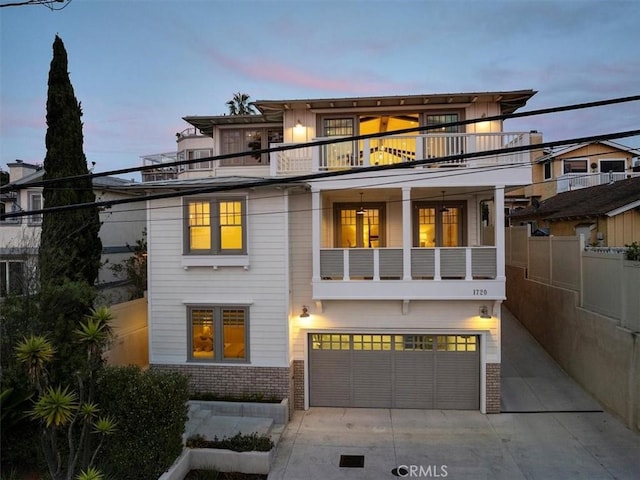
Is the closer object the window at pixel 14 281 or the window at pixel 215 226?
the window at pixel 14 281

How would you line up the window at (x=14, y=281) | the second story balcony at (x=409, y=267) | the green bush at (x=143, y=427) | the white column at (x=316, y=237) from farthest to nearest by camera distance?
the white column at (x=316, y=237), the second story balcony at (x=409, y=267), the window at (x=14, y=281), the green bush at (x=143, y=427)

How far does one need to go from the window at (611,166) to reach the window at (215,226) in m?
23.3

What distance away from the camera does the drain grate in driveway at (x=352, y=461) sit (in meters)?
8.28

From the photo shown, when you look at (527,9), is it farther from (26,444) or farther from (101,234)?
(101,234)

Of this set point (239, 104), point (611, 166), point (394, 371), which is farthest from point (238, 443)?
point (239, 104)

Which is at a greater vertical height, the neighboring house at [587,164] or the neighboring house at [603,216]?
the neighboring house at [587,164]

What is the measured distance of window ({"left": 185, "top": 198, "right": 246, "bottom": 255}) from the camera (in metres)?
10.8

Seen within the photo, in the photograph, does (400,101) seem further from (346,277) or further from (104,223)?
(104,223)

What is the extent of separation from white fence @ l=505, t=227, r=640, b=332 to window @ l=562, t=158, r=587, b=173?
10943mm

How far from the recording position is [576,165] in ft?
80.3

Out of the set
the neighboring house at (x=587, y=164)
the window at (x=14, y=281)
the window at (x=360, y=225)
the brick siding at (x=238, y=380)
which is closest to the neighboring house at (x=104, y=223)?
the window at (x=14, y=281)

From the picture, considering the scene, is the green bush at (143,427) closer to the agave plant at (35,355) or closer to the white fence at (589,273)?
the agave plant at (35,355)

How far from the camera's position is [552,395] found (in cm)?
1117

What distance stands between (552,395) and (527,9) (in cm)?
962
